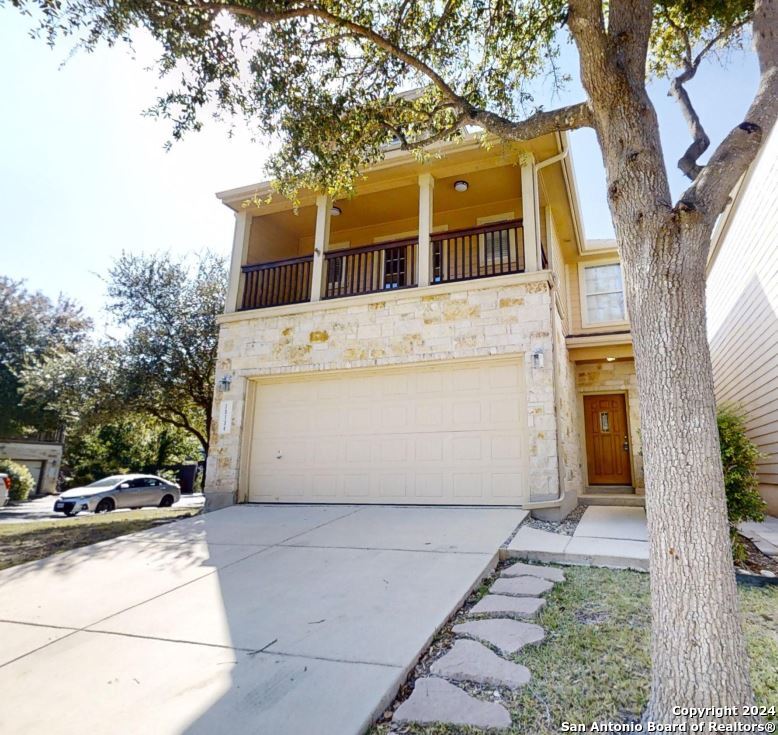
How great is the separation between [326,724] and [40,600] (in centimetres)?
276

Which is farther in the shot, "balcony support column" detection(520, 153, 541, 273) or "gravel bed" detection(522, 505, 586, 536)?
"balcony support column" detection(520, 153, 541, 273)

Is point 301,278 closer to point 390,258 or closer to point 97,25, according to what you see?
point 390,258

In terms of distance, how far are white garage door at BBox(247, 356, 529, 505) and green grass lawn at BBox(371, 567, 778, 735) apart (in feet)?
10.0

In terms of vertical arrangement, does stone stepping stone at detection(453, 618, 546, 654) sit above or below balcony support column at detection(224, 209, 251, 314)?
below

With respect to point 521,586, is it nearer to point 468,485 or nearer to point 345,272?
point 468,485

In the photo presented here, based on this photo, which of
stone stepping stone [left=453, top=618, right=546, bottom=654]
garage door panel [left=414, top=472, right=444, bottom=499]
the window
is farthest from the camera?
the window

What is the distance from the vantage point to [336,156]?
4977 mm

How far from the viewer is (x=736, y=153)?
218 centimetres

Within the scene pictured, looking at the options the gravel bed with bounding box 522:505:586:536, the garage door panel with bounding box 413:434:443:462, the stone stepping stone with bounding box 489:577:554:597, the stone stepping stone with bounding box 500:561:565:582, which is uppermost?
the garage door panel with bounding box 413:434:443:462

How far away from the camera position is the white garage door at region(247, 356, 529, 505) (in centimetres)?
641

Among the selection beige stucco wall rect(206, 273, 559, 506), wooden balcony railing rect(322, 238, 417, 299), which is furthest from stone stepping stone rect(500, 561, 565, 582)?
wooden balcony railing rect(322, 238, 417, 299)

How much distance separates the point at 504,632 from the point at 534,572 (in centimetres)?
117

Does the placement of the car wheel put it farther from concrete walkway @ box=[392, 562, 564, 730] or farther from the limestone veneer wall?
concrete walkway @ box=[392, 562, 564, 730]

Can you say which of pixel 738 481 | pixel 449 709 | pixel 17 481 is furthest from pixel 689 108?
pixel 17 481
